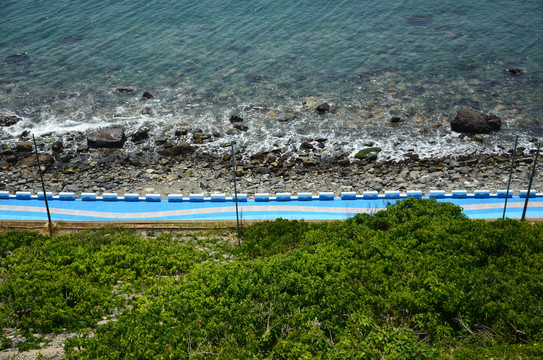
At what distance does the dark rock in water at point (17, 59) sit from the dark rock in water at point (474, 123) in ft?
141

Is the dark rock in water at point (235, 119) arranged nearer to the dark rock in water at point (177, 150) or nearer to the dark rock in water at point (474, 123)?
the dark rock in water at point (177, 150)

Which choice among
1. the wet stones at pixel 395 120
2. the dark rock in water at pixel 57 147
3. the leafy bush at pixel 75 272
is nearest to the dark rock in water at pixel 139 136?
the dark rock in water at pixel 57 147

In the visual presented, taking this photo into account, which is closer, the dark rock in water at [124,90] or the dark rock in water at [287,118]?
the dark rock in water at [287,118]

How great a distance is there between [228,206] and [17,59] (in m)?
36.1

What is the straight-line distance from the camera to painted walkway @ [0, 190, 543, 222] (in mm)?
30406

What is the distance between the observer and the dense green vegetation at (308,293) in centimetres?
1797

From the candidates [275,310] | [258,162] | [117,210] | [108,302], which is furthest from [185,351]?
[258,162]

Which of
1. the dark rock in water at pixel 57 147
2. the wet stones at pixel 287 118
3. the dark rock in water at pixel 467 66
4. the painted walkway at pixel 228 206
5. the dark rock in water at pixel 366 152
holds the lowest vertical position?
the painted walkway at pixel 228 206

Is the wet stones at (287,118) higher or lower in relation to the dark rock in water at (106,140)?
higher

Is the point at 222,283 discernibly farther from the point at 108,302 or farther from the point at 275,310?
the point at 108,302

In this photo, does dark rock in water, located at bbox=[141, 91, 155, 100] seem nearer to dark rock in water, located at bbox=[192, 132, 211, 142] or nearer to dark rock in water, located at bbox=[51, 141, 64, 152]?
dark rock in water, located at bbox=[192, 132, 211, 142]

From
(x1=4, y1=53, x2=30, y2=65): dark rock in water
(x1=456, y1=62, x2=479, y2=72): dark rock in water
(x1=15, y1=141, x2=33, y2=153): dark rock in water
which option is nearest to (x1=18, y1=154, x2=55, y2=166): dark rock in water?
(x1=15, y1=141, x2=33, y2=153): dark rock in water

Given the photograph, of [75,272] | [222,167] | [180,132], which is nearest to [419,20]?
[180,132]

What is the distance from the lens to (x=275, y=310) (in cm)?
1964
